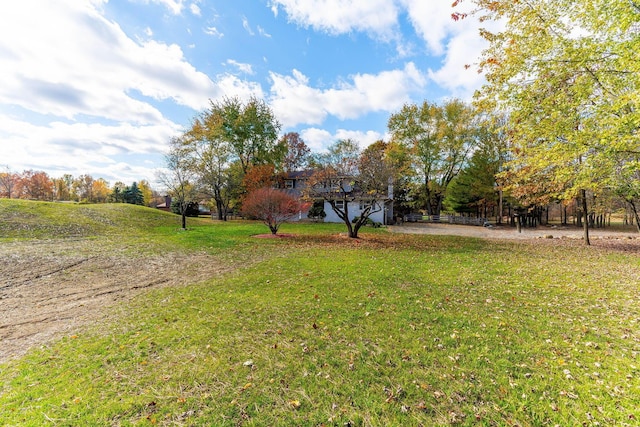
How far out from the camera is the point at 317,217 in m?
29.1

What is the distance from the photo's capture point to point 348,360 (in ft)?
11.6

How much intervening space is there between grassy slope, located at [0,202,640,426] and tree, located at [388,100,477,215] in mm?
29217

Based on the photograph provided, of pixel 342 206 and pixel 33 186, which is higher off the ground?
pixel 33 186

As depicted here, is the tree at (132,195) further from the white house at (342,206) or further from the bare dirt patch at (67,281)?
the bare dirt patch at (67,281)

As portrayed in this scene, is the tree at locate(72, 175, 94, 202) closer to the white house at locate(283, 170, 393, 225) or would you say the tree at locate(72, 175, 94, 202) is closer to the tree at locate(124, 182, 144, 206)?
the tree at locate(124, 182, 144, 206)

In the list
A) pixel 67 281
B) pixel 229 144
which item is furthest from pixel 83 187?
pixel 67 281

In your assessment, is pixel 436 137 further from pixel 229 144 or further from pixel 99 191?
pixel 99 191

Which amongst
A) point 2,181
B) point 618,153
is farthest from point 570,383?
point 2,181

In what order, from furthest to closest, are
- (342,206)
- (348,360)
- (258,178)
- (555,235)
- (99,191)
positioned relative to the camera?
(99,191), (258,178), (342,206), (555,235), (348,360)

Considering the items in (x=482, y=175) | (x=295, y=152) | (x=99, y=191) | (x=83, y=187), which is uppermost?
(x=295, y=152)

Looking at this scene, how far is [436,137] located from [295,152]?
64.0 feet

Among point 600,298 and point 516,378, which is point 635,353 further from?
point 600,298

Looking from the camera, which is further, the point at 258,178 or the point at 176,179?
the point at 258,178

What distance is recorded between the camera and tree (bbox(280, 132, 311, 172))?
37.7 m
